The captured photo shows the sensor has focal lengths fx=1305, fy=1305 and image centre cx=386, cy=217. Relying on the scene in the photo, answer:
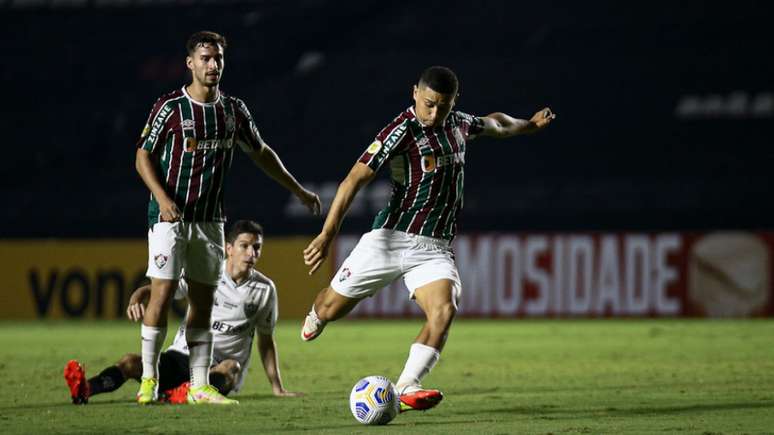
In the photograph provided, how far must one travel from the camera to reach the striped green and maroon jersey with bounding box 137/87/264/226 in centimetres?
661

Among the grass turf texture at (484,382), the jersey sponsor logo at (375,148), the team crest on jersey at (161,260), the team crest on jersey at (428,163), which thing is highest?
the jersey sponsor logo at (375,148)

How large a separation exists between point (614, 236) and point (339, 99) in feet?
28.7

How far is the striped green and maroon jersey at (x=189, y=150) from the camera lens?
Result: 6609 mm

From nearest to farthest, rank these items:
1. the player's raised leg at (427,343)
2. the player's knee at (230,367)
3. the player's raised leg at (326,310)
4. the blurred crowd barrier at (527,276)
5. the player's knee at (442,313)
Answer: the player's raised leg at (427,343) < the player's knee at (442,313) < the player's raised leg at (326,310) < the player's knee at (230,367) < the blurred crowd barrier at (527,276)

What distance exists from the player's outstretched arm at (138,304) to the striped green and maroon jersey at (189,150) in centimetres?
39

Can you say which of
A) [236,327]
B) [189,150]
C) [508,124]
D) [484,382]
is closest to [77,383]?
[236,327]

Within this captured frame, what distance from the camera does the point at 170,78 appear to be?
25062mm

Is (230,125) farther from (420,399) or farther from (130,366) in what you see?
(420,399)

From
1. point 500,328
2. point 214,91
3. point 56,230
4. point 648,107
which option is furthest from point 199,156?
point 648,107

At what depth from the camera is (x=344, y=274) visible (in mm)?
6504

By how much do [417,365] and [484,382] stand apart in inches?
92.9

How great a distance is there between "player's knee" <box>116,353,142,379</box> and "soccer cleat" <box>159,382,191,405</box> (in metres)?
0.19

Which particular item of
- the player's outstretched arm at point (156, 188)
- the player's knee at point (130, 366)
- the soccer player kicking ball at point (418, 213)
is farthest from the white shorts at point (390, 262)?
the player's knee at point (130, 366)

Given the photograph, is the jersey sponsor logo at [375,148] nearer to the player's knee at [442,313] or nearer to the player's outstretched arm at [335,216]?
the player's outstretched arm at [335,216]
